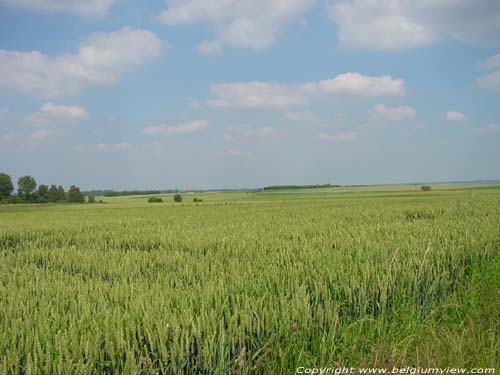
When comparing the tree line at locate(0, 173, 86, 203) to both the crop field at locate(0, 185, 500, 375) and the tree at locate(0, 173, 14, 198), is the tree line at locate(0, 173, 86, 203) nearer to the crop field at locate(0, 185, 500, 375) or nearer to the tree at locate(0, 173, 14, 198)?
the tree at locate(0, 173, 14, 198)

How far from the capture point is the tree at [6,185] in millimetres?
73850

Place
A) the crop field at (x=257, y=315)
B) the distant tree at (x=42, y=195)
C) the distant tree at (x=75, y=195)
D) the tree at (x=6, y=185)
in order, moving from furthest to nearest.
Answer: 1. the distant tree at (x=42, y=195)
2. the tree at (x=6, y=185)
3. the distant tree at (x=75, y=195)
4. the crop field at (x=257, y=315)

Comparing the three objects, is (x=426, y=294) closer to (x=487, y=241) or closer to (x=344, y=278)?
(x=344, y=278)

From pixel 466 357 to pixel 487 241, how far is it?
4.05 meters

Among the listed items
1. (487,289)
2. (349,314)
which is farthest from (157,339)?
(487,289)

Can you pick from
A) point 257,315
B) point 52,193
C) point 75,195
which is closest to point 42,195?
point 52,193

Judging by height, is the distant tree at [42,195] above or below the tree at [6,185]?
below

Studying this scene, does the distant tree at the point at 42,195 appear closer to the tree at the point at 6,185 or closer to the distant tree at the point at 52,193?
the distant tree at the point at 52,193

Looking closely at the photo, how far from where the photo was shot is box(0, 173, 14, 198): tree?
73850mm

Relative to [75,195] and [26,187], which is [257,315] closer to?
[75,195]

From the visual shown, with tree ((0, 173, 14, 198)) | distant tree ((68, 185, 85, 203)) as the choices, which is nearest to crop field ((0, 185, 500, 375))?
distant tree ((68, 185, 85, 203))

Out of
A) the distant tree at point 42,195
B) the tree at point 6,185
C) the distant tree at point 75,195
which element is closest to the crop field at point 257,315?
the distant tree at point 75,195

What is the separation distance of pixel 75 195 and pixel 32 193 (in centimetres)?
1696

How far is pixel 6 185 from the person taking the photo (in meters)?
74.9
